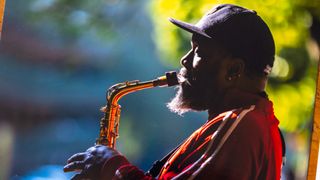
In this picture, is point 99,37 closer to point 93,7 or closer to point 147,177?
point 93,7

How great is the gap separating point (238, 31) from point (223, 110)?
0.31 m

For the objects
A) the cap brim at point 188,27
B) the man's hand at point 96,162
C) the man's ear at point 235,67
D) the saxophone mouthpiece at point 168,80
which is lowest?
the man's hand at point 96,162

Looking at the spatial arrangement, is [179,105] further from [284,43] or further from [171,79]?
[284,43]

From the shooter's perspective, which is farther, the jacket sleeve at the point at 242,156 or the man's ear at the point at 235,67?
the man's ear at the point at 235,67

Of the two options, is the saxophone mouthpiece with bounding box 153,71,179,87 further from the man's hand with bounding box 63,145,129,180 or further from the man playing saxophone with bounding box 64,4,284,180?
the man's hand with bounding box 63,145,129,180

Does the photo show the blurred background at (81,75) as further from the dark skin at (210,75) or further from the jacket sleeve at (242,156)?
the jacket sleeve at (242,156)

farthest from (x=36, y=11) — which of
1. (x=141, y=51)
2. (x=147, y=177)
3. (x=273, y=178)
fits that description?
(x=273, y=178)

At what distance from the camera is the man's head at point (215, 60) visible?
1.85 m

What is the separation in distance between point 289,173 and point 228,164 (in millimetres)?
382

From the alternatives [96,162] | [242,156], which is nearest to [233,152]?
[242,156]

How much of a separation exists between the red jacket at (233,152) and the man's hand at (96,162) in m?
0.03

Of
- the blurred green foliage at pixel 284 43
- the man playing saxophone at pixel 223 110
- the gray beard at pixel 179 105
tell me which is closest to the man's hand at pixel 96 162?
the man playing saxophone at pixel 223 110

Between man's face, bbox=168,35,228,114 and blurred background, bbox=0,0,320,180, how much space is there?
0.11ft

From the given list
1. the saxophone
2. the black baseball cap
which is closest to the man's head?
the black baseball cap
